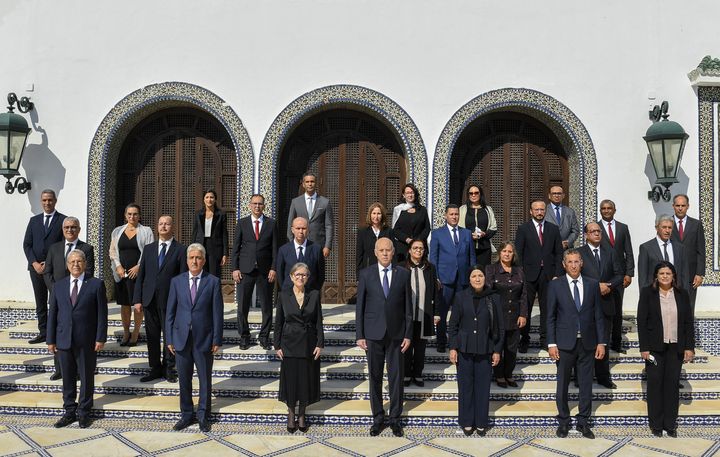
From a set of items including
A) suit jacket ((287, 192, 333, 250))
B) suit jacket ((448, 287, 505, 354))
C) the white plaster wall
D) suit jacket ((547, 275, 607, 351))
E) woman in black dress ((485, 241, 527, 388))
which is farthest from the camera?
the white plaster wall

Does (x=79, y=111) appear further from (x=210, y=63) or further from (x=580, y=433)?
(x=580, y=433)

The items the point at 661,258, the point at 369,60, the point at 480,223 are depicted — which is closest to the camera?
the point at 661,258

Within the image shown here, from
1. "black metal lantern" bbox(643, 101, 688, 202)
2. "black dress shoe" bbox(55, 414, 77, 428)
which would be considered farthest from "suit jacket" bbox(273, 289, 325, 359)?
"black metal lantern" bbox(643, 101, 688, 202)

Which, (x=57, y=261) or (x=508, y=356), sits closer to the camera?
(x=508, y=356)

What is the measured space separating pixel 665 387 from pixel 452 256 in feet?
6.38

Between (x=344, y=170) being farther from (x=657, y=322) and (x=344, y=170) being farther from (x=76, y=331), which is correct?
(x=657, y=322)

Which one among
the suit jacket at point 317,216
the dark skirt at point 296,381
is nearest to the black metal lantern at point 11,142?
the suit jacket at point 317,216

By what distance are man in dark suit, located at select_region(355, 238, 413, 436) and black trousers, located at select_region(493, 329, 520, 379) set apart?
1.03 m

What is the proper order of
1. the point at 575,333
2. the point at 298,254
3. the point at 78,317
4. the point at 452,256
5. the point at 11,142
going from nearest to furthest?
the point at 575,333 → the point at 78,317 → the point at 298,254 → the point at 452,256 → the point at 11,142

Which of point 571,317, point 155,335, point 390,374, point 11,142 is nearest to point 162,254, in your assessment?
point 155,335

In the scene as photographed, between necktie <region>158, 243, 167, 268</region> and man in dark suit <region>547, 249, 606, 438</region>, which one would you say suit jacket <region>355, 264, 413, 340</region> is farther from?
necktie <region>158, 243, 167, 268</region>

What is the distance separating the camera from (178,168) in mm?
7113

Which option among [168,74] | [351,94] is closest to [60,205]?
[168,74]

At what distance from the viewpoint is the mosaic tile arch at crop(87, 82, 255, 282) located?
6.67 metres
